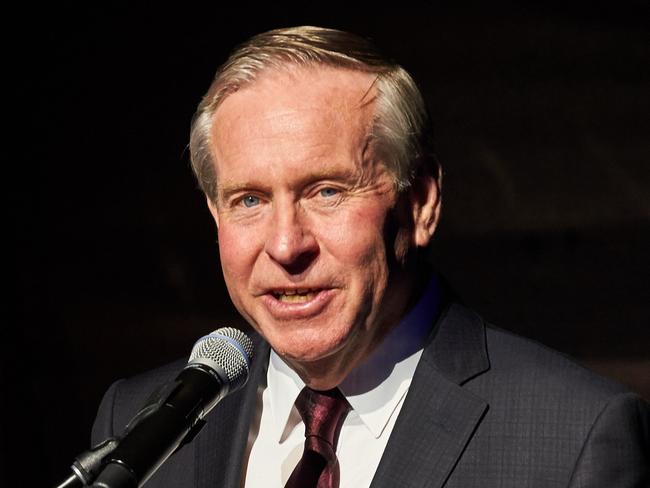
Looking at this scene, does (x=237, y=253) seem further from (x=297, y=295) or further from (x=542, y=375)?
(x=542, y=375)

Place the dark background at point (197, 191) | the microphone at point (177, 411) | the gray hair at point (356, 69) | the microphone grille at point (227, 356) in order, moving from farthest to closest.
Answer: the dark background at point (197, 191) < the gray hair at point (356, 69) < the microphone grille at point (227, 356) < the microphone at point (177, 411)

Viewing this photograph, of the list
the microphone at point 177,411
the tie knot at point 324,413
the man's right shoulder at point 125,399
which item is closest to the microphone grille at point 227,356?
the microphone at point 177,411

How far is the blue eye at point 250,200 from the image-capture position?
187 centimetres

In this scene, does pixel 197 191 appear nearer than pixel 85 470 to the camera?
No

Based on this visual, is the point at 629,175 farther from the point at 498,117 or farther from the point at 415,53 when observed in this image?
the point at 415,53

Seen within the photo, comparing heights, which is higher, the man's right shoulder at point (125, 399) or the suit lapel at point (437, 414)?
the suit lapel at point (437, 414)

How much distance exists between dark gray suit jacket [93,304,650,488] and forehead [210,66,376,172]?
0.45 m

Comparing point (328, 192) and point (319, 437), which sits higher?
point (328, 192)

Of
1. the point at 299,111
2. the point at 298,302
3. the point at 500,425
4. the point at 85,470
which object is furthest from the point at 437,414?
the point at 85,470

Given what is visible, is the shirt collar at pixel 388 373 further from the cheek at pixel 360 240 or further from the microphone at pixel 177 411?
the microphone at pixel 177 411

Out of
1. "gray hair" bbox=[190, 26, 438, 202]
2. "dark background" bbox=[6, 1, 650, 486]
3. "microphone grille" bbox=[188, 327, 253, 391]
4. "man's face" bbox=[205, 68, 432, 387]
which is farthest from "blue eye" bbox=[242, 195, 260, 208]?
"dark background" bbox=[6, 1, 650, 486]

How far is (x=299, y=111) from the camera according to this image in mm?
1817

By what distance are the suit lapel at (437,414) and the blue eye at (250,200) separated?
0.42 m

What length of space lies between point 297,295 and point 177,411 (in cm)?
48
